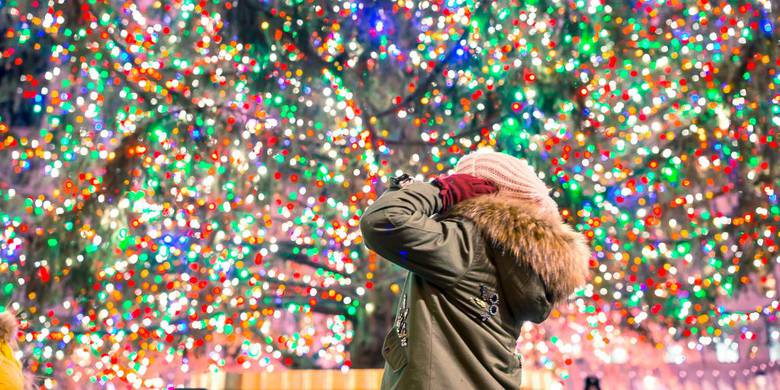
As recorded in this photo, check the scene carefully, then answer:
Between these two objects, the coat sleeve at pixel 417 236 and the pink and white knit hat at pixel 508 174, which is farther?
the pink and white knit hat at pixel 508 174

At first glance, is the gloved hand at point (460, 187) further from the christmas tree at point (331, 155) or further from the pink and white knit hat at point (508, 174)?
the christmas tree at point (331, 155)

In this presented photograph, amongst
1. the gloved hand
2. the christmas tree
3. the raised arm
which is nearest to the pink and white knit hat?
the gloved hand

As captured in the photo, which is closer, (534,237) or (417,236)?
(417,236)

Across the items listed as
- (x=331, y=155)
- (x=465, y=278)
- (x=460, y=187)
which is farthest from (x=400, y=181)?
(x=331, y=155)

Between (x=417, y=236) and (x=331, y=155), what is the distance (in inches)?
173

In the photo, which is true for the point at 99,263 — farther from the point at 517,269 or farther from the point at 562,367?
the point at 517,269

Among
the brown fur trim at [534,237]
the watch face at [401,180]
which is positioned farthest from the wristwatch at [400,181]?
the brown fur trim at [534,237]

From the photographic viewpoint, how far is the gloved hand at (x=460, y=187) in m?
1.85

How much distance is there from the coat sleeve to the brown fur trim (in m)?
0.07

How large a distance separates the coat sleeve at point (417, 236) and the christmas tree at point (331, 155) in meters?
3.94

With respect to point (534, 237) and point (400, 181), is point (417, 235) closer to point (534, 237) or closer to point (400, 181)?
point (400, 181)

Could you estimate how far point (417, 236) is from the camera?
65.6 inches

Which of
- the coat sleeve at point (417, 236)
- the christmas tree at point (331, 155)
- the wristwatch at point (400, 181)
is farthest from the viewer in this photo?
the christmas tree at point (331, 155)

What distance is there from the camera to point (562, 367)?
5.96 meters
